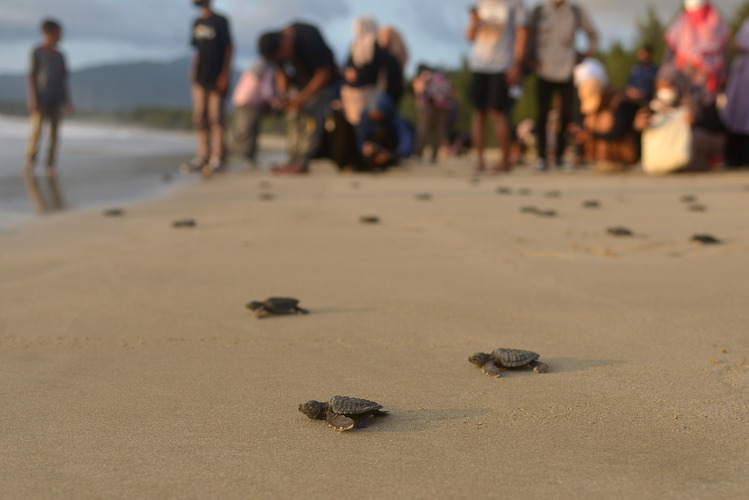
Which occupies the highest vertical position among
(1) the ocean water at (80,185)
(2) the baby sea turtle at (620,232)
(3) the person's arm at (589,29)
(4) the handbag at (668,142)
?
(3) the person's arm at (589,29)

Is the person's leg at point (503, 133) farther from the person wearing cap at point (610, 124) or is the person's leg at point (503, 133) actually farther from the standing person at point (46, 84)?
the standing person at point (46, 84)

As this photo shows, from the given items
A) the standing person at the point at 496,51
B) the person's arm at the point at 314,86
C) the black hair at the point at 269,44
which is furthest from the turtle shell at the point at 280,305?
the standing person at the point at 496,51

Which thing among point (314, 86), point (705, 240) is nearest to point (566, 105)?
point (314, 86)

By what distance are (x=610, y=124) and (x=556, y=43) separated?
1371 millimetres

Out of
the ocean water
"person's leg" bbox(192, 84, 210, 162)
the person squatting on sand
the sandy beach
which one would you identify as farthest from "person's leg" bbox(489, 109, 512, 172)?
the sandy beach

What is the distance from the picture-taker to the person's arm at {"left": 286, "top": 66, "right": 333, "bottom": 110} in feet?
27.8

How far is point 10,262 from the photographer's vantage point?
3.30m

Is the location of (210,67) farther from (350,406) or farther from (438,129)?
(350,406)

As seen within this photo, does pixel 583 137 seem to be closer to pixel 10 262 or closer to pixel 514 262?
pixel 514 262

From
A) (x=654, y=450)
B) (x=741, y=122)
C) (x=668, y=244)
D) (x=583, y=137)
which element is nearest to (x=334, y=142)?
(x=583, y=137)

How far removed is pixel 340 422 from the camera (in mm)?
1491

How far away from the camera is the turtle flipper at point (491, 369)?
5.93 feet

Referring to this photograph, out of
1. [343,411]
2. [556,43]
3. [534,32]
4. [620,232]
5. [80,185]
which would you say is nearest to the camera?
[343,411]

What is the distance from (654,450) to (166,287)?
6.53 ft
